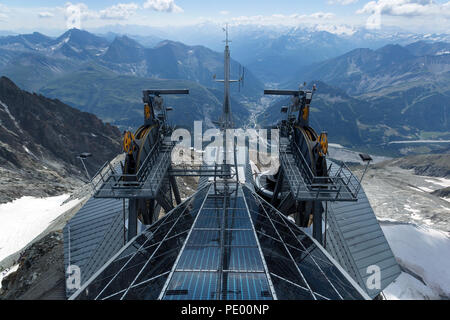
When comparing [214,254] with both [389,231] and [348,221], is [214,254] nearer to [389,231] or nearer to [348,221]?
[348,221]

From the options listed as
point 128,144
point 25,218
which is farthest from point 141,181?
point 25,218

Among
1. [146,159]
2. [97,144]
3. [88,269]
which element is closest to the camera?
[88,269]

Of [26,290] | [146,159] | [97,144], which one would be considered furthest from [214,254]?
[97,144]

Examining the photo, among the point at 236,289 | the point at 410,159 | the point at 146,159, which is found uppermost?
the point at 146,159

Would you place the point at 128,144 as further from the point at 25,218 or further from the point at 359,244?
the point at 25,218

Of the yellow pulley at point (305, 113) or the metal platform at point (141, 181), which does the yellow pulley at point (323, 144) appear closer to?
the yellow pulley at point (305, 113)

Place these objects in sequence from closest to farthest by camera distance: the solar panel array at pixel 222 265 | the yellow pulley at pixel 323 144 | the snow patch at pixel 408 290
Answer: the solar panel array at pixel 222 265 → the yellow pulley at pixel 323 144 → the snow patch at pixel 408 290

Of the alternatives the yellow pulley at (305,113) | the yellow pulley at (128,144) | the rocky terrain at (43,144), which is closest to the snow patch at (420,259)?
the yellow pulley at (305,113)

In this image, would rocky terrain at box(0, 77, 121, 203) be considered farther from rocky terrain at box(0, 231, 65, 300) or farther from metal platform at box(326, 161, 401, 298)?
metal platform at box(326, 161, 401, 298)
